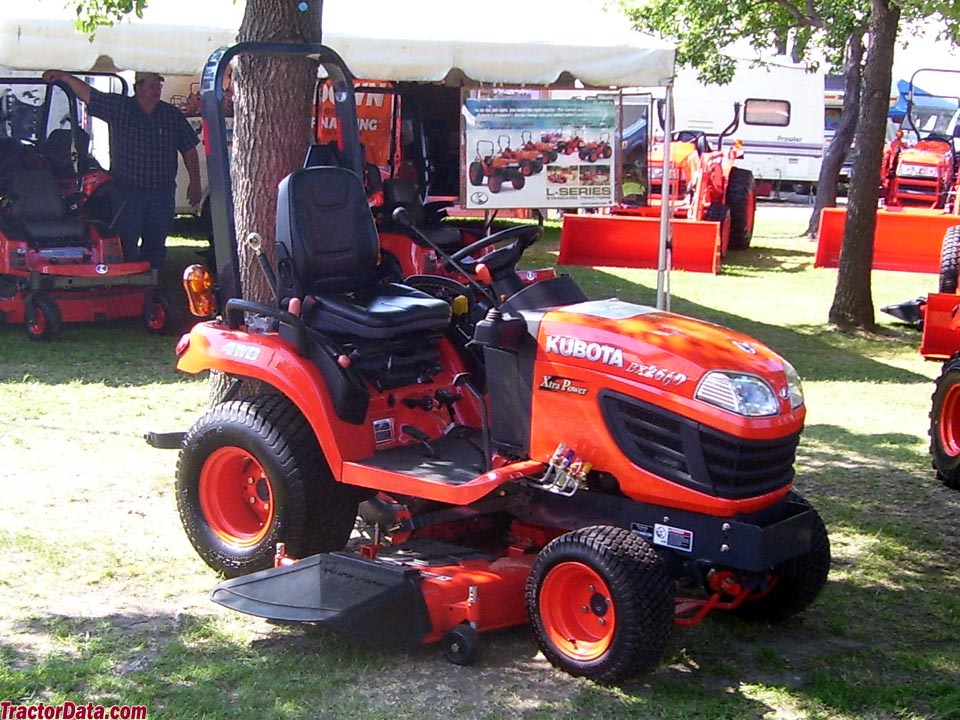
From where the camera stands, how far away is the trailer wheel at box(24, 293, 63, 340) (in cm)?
960

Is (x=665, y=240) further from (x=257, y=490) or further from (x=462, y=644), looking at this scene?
(x=462, y=644)

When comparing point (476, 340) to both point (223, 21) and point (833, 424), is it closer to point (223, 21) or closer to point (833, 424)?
point (833, 424)

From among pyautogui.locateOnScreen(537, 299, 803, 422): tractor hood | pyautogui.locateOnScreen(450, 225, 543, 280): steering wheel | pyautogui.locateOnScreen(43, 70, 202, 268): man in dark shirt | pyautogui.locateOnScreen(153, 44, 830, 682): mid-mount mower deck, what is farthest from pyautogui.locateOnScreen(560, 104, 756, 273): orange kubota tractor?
pyautogui.locateOnScreen(537, 299, 803, 422): tractor hood

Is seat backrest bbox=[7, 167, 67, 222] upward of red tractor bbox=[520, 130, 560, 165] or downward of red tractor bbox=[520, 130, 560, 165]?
downward

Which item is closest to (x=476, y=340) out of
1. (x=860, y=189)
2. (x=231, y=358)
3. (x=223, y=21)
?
(x=231, y=358)

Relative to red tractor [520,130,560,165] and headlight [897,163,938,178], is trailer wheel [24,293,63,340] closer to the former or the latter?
red tractor [520,130,560,165]

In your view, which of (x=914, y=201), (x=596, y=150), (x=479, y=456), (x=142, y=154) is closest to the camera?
(x=479, y=456)

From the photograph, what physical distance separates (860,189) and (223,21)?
5.52 metres

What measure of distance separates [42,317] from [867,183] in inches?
270

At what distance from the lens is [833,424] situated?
7.93 m

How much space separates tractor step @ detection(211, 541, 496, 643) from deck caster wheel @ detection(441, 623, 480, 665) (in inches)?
3.4

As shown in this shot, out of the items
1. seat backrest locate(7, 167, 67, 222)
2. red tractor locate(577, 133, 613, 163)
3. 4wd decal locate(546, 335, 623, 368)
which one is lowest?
4wd decal locate(546, 335, 623, 368)

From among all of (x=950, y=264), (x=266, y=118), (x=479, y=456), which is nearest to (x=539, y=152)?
(x=950, y=264)

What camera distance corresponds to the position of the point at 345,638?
4.37 metres
